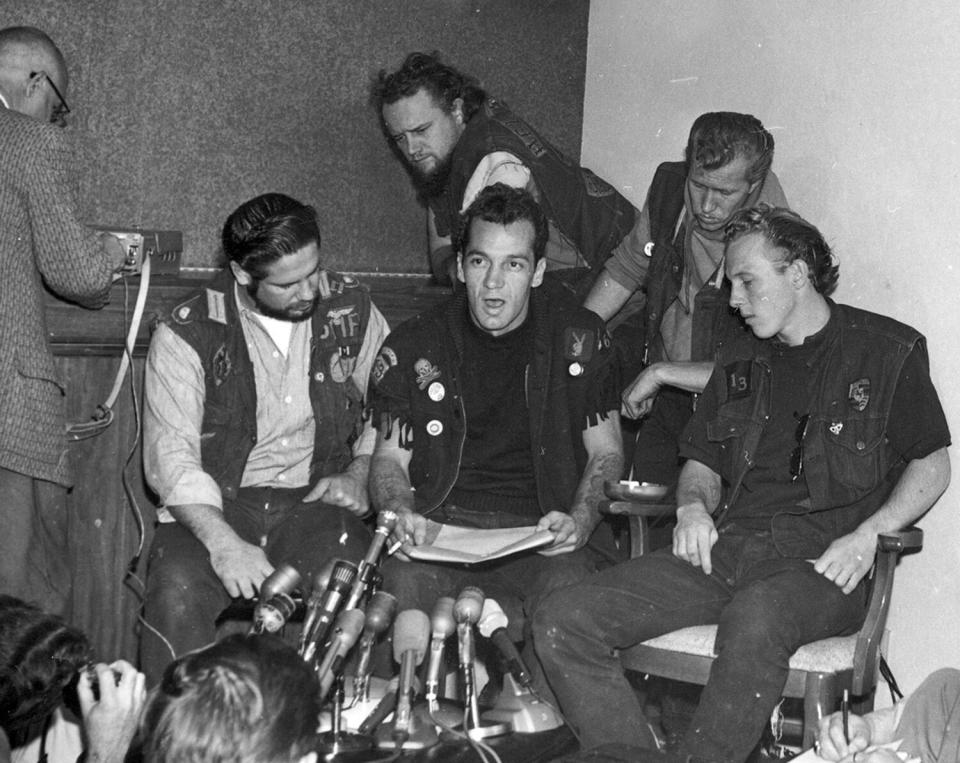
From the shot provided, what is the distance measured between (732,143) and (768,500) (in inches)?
39.0

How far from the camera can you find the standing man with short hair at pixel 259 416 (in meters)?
3.44

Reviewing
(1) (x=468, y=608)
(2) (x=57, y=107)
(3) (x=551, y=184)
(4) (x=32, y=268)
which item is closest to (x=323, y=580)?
(1) (x=468, y=608)

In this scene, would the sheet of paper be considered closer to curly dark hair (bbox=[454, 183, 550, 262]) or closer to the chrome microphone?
the chrome microphone

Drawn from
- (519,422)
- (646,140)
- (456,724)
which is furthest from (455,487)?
(646,140)

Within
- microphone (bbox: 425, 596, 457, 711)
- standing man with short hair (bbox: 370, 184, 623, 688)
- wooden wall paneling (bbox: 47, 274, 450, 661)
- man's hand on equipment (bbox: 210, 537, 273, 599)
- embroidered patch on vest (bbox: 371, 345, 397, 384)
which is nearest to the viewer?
microphone (bbox: 425, 596, 457, 711)

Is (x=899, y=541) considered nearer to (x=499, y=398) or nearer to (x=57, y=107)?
(x=499, y=398)

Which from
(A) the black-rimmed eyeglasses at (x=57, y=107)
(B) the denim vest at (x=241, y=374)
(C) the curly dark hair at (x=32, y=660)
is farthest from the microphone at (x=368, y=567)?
(A) the black-rimmed eyeglasses at (x=57, y=107)

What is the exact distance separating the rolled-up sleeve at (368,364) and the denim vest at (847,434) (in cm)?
103

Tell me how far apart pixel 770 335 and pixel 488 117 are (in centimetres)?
131

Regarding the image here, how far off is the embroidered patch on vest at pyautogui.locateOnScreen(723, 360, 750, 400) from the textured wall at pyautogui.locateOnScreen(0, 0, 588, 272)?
1912 mm

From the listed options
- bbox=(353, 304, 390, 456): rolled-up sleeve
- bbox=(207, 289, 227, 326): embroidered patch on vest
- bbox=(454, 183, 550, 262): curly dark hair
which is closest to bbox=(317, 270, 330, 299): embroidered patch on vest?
bbox=(353, 304, 390, 456): rolled-up sleeve

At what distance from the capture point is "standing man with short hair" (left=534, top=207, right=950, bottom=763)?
3.01 metres

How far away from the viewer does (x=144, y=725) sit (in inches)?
74.4

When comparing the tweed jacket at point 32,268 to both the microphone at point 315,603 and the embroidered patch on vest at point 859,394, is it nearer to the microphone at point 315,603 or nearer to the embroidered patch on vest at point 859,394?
the microphone at point 315,603
